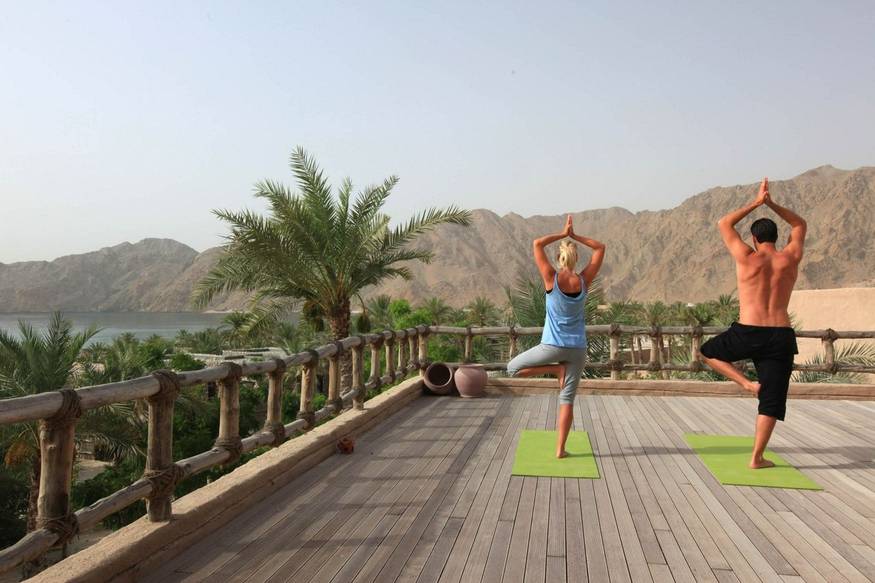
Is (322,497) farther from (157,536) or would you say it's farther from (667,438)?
(667,438)

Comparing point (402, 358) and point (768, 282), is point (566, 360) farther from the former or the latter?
point (402, 358)

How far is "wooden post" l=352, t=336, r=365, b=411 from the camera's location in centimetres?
648

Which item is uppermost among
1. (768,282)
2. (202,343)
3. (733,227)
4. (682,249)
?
(682,249)

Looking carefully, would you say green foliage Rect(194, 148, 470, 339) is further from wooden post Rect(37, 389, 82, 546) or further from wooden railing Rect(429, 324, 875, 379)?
wooden post Rect(37, 389, 82, 546)

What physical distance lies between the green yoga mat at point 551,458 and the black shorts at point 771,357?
1.24m

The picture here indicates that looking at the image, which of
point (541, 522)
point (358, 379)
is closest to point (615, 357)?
point (358, 379)

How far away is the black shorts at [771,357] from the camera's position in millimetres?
4578

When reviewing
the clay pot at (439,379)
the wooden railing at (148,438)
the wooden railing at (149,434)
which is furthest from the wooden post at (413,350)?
the wooden railing at (148,438)

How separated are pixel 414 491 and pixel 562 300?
177 cm

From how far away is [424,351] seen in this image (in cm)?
923

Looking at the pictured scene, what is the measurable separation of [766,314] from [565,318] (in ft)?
4.42

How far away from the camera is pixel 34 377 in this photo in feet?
51.2

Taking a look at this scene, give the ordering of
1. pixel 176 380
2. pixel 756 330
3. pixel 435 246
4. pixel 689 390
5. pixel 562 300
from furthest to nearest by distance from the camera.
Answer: pixel 435 246
pixel 689 390
pixel 562 300
pixel 756 330
pixel 176 380

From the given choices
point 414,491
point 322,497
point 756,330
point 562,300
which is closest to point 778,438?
point 756,330
